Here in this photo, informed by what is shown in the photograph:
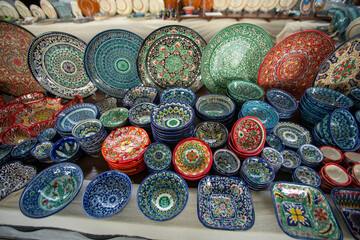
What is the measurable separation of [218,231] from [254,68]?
159 centimetres

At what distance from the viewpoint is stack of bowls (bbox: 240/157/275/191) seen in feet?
3.64

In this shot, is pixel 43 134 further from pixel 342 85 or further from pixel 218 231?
pixel 342 85

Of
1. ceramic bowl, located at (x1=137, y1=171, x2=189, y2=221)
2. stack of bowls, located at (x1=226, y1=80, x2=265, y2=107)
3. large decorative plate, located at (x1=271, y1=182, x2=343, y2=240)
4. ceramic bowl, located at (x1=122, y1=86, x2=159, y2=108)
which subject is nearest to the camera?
large decorative plate, located at (x1=271, y1=182, x2=343, y2=240)

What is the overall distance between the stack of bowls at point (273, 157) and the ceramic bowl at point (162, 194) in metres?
0.67

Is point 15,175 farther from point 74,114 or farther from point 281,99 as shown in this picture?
point 281,99

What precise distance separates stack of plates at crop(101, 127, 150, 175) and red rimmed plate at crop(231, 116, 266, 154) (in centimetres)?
71

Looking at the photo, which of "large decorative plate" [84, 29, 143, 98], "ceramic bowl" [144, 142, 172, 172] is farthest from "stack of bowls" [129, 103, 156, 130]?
"large decorative plate" [84, 29, 143, 98]

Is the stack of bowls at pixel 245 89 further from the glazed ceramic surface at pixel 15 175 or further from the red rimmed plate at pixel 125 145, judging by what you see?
the glazed ceramic surface at pixel 15 175

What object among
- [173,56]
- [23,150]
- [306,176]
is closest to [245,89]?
[173,56]

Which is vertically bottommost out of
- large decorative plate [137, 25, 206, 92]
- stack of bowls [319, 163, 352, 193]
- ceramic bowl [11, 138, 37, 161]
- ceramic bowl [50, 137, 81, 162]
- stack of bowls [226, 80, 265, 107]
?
ceramic bowl [11, 138, 37, 161]

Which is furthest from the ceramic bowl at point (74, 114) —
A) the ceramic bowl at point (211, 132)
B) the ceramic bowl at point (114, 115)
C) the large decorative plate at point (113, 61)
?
the ceramic bowl at point (211, 132)

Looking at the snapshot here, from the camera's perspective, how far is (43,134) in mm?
1584

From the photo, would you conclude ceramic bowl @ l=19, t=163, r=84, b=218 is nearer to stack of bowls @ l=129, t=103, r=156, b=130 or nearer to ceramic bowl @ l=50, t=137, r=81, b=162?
ceramic bowl @ l=50, t=137, r=81, b=162

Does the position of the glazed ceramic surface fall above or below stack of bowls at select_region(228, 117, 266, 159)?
below
